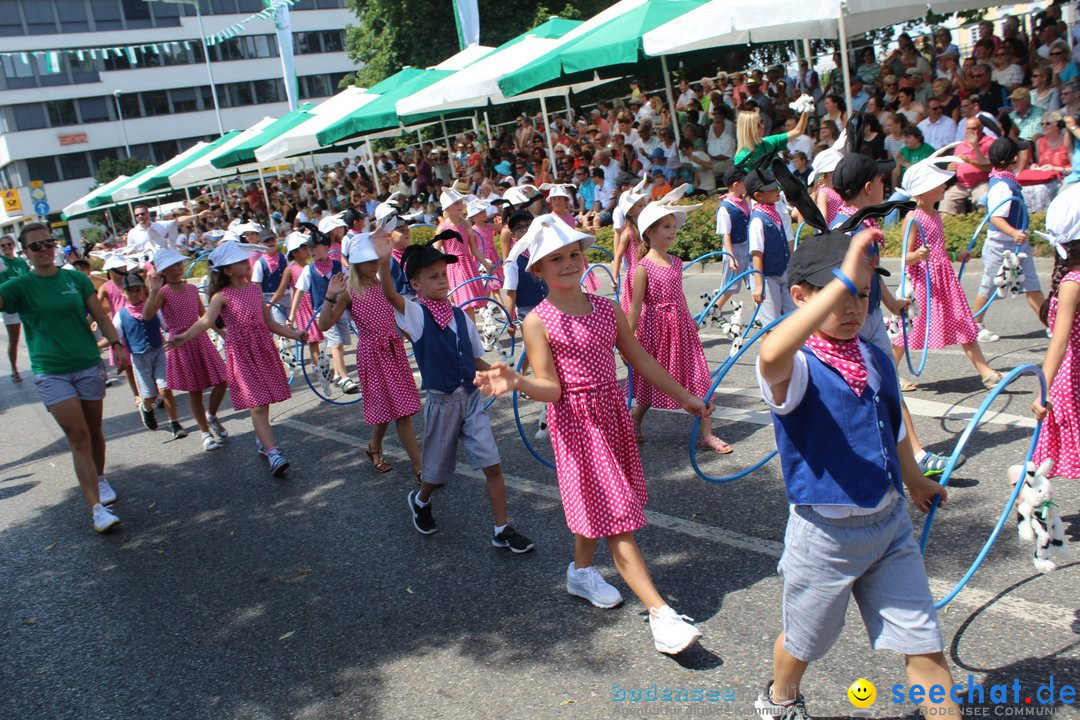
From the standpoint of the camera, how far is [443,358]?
5.42 m

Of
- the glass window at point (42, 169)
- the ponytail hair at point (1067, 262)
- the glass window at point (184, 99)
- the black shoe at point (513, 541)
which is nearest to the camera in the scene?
the ponytail hair at point (1067, 262)

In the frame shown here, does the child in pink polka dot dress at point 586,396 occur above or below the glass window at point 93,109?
below

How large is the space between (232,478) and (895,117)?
10.7 m

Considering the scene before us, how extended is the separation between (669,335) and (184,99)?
227 ft

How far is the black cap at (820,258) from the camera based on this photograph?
110 inches

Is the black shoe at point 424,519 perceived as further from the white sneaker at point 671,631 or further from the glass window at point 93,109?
the glass window at point 93,109

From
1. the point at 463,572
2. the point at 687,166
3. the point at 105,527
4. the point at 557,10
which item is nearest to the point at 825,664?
the point at 463,572

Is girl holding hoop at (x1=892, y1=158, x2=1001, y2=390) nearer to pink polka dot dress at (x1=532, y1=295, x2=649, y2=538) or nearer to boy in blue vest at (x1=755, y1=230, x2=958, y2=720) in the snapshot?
pink polka dot dress at (x1=532, y1=295, x2=649, y2=538)

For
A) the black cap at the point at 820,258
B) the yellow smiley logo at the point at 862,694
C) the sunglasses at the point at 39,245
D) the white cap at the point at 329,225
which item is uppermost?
the sunglasses at the point at 39,245

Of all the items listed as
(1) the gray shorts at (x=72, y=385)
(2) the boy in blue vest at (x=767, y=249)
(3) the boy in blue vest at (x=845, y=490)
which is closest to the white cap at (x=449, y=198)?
(2) the boy in blue vest at (x=767, y=249)

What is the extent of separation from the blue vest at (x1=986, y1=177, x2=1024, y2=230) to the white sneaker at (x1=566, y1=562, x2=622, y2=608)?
520cm

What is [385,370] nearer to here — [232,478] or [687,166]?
[232,478]

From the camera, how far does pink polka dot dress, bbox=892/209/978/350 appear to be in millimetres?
6789

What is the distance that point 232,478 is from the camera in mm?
7738
